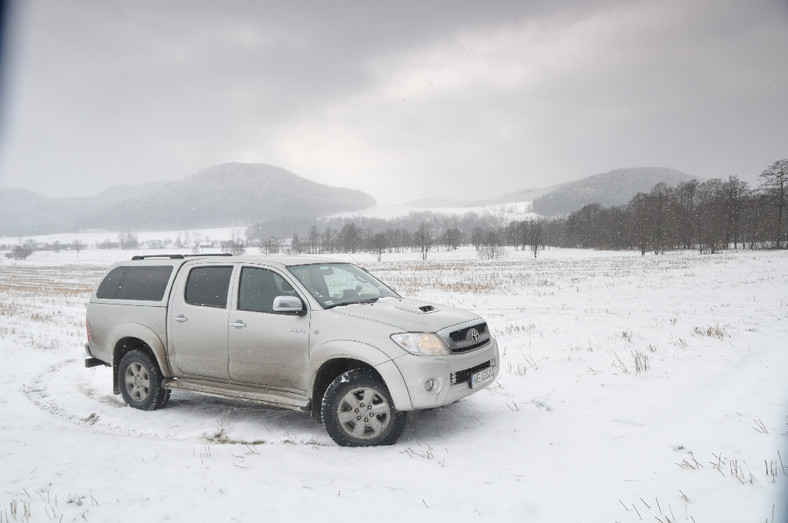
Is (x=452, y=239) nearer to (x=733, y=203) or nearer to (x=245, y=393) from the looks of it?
(x=733, y=203)

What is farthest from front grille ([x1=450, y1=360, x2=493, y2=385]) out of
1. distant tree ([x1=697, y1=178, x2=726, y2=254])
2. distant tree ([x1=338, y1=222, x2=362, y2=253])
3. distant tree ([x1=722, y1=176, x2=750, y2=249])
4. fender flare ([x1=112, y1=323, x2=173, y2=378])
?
distant tree ([x1=338, y1=222, x2=362, y2=253])

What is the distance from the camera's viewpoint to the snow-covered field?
3.48 meters

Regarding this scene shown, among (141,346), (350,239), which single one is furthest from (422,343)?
(350,239)

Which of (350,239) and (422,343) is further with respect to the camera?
(350,239)

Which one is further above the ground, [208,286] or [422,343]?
[208,286]

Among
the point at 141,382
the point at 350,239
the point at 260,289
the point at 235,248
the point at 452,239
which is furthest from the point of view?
the point at 350,239

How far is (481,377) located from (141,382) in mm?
4655

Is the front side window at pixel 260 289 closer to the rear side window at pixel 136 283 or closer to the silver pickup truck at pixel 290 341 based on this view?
the silver pickup truck at pixel 290 341

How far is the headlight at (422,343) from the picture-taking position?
14.9 ft

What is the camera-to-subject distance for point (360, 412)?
4.70 m

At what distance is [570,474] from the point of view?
394 centimetres

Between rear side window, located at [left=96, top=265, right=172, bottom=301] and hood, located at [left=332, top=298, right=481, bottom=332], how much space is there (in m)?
2.91

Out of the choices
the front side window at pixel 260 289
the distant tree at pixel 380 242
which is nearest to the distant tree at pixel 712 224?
the distant tree at pixel 380 242

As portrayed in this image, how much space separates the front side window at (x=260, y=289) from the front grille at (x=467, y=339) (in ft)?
6.25
